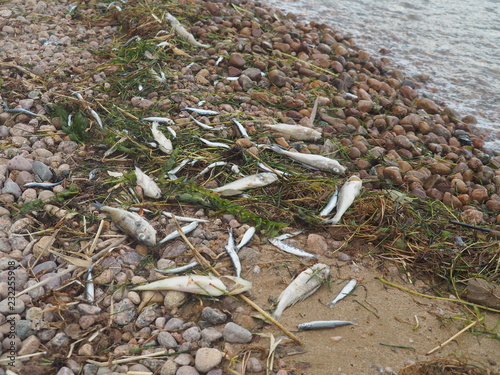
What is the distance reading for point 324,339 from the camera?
260 cm

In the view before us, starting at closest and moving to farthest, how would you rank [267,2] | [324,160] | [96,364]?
[96,364], [324,160], [267,2]

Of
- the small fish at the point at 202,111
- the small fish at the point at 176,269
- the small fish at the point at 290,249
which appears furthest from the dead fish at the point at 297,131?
the small fish at the point at 176,269

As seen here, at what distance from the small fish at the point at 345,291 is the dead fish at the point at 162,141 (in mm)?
1742

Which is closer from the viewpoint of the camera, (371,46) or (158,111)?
(158,111)

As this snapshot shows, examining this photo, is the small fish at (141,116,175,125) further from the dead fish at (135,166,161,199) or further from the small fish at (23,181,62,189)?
the small fish at (23,181,62,189)

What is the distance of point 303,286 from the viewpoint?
283 cm

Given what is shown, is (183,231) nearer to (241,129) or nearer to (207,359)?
(207,359)

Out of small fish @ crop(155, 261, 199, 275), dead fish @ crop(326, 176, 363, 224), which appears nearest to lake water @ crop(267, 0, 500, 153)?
dead fish @ crop(326, 176, 363, 224)

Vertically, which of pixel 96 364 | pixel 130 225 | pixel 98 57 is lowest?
pixel 96 364

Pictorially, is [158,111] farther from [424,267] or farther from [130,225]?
[424,267]

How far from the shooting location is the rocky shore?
8.31 ft

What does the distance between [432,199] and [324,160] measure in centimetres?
98

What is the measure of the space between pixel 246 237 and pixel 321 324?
77 cm

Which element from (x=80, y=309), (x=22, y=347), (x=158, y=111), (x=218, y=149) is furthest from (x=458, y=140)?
(x=22, y=347)
